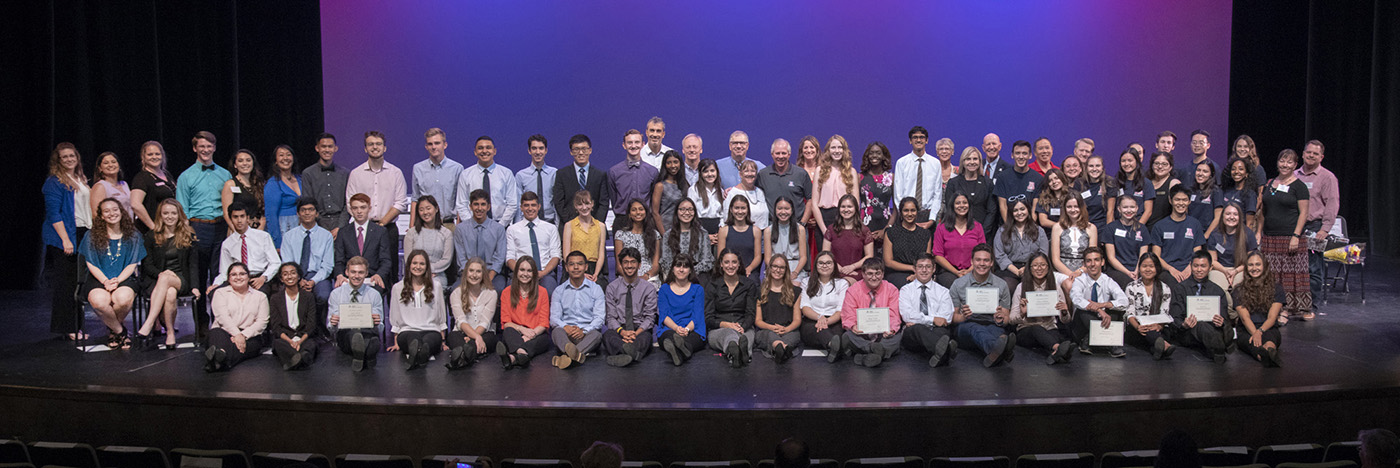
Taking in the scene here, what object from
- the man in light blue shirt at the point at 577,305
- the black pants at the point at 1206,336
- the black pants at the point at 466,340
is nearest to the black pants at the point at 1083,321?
the black pants at the point at 1206,336

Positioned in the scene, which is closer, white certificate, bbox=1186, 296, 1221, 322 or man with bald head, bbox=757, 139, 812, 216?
white certificate, bbox=1186, 296, 1221, 322

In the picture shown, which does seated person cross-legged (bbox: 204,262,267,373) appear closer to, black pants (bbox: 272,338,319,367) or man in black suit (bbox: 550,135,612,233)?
black pants (bbox: 272,338,319,367)

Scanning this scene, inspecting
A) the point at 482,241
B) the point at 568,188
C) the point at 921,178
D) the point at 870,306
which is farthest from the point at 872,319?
the point at 482,241

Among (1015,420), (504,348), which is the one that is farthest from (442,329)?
(1015,420)

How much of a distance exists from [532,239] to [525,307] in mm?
617

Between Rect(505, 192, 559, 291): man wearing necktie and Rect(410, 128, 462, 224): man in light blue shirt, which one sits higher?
Rect(410, 128, 462, 224): man in light blue shirt

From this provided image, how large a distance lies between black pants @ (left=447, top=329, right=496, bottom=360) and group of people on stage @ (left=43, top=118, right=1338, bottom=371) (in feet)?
0.07

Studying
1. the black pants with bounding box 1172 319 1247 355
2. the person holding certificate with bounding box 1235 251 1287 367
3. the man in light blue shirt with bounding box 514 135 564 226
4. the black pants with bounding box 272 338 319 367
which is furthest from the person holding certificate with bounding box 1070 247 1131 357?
the black pants with bounding box 272 338 319 367

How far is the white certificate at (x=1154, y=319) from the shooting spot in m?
5.43

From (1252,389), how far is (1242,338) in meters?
0.98

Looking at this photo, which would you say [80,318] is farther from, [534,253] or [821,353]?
[821,353]

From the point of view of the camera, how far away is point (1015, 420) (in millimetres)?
4266

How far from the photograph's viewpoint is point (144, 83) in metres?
7.73

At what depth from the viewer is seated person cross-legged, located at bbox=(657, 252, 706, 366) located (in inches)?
218
